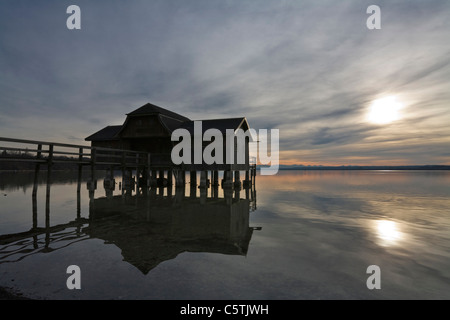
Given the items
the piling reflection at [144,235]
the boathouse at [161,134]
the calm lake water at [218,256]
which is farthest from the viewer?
the boathouse at [161,134]

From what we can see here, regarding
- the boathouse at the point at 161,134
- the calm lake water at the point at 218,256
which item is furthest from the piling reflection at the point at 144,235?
the boathouse at the point at 161,134

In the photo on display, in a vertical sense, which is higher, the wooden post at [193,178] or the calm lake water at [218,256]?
the wooden post at [193,178]

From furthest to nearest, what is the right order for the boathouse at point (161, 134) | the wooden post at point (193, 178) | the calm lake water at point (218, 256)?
the wooden post at point (193, 178) → the boathouse at point (161, 134) → the calm lake water at point (218, 256)

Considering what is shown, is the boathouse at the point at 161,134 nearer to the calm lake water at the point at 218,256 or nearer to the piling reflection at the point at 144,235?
the piling reflection at the point at 144,235

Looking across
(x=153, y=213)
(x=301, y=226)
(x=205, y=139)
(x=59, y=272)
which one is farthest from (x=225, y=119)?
(x=59, y=272)

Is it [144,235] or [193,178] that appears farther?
[193,178]

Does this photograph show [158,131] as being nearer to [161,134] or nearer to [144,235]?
[161,134]

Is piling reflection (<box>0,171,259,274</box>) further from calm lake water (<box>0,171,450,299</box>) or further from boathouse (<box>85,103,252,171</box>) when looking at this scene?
boathouse (<box>85,103,252,171</box>)

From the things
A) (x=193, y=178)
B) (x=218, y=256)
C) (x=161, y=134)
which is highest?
(x=161, y=134)

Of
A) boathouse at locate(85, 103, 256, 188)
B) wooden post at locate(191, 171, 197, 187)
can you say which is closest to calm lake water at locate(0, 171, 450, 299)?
boathouse at locate(85, 103, 256, 188)

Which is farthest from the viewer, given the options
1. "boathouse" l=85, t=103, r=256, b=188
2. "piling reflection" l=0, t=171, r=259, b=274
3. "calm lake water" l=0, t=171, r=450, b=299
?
"boathouse" l=85, t=103, r=256, b=188

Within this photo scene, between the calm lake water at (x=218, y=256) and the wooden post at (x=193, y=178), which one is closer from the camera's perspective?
the calm lake water at (x=218, y=256)

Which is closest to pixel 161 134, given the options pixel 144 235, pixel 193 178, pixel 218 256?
pixel 193 178

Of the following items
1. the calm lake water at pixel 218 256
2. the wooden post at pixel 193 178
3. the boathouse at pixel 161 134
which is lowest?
the calm lake water at pixel 218 256
